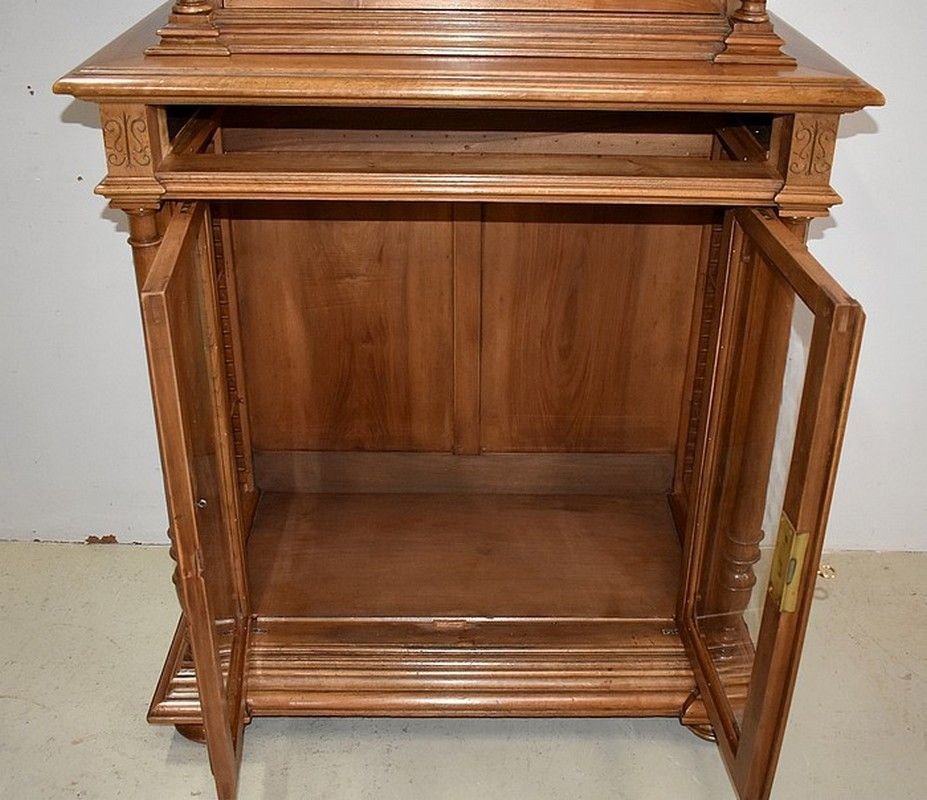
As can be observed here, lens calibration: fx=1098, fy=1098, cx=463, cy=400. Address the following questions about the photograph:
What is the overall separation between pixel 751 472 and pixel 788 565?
1.10ft

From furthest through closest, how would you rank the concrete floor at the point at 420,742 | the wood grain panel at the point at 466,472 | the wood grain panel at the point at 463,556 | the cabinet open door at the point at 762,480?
1. the wood grain panel at the point at 466,472
2. the wood grain panel at the point at 463,556
3. the concrete floor at the point at 420,742
4. the cabinet open door at the point at 762,480

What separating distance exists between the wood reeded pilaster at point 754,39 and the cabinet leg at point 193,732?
1385 millimetres

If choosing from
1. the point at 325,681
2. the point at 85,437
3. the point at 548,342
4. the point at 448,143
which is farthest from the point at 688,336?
the point at 85,437

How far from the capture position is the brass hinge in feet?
4.33

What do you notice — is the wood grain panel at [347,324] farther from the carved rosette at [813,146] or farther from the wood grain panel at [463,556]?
the carved rosette at [813,146]

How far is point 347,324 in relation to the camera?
7.18 feet

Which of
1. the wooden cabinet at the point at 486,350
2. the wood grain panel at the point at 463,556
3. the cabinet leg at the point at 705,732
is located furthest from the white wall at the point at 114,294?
the cabinet leg at the point at 705,732

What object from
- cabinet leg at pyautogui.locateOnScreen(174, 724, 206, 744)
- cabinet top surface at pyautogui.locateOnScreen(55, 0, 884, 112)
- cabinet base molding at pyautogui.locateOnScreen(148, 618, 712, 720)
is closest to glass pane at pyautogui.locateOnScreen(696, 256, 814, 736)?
cabinet base molding at pyautogui.locateOnScreen(148, 618, 712, 720)

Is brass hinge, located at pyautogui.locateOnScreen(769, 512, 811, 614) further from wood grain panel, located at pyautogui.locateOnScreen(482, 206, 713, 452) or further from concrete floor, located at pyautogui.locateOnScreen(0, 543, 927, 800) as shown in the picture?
wood grain panel, located at pyautogui.locateOnScreen(482, 206, 713, 452)

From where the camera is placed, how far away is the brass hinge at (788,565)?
4.33ft

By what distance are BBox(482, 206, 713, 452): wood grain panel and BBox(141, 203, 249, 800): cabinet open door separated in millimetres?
646

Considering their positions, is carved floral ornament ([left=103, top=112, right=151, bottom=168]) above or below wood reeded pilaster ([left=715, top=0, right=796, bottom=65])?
below

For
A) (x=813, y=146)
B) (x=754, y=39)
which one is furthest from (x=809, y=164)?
(x=754, y=39)

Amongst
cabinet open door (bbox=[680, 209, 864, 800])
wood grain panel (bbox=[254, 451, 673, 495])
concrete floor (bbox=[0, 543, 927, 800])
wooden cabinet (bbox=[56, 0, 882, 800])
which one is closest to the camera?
cabinet open door (bbox=[680, 209, 864, 800])
